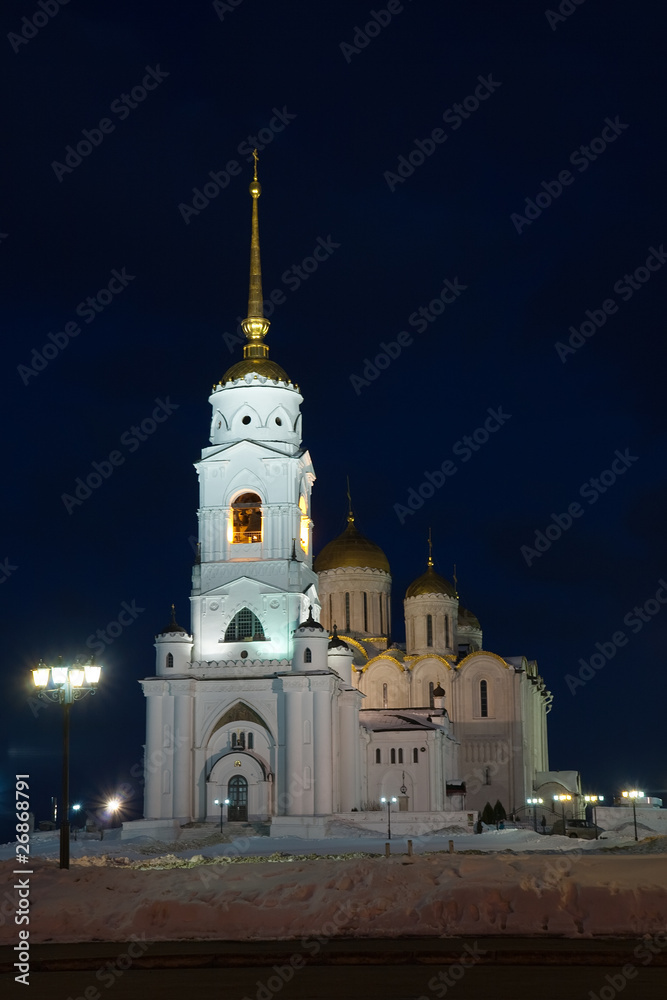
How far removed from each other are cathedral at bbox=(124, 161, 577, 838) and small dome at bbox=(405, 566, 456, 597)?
490 centimetres

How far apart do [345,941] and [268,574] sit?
40.1 meters

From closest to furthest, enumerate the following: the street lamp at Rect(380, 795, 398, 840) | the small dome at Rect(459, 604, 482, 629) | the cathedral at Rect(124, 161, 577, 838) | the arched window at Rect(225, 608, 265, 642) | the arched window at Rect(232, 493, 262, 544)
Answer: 1. the street lamp at Rect(380, 795, 398, 840)
2. the cathedral at Rect(124, 161, 577, 838)
3. the arched window at Rect(225, 608, 265, 642)
4. the arched window at Rect(232, 493, 262, 544)
5. the small dome at Rect(459, 604, 482, 629)

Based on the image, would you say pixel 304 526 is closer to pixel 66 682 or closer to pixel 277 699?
pixel 277 699

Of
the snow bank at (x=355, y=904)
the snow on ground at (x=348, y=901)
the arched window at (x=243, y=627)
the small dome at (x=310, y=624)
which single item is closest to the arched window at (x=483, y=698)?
the small dome at (x=310, y=624)

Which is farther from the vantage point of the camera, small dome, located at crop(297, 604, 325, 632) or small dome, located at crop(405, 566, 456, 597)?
small dome, located at crop(405, 566, 456, 597)

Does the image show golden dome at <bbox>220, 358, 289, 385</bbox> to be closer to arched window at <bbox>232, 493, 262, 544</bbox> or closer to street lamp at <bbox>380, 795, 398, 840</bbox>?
arched window at <bbox>232, 493, 262, 544</bbox>

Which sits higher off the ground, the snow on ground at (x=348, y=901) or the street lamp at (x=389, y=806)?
the snow on ground at (x=348, y=901)

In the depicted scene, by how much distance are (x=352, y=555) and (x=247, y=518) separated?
16.7m

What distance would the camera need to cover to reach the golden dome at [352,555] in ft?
241

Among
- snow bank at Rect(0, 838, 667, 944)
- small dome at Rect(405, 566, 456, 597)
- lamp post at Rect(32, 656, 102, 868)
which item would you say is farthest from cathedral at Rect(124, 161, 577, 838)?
snow bank at Rect(0, 838, 667, 944)

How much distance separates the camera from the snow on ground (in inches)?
663

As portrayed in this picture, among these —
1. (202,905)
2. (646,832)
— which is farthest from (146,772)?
(202,905)

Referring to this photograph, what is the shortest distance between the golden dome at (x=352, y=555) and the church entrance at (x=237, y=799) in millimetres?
22292

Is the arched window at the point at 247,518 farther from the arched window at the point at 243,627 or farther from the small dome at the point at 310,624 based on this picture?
the small dome at the point at 310,624
